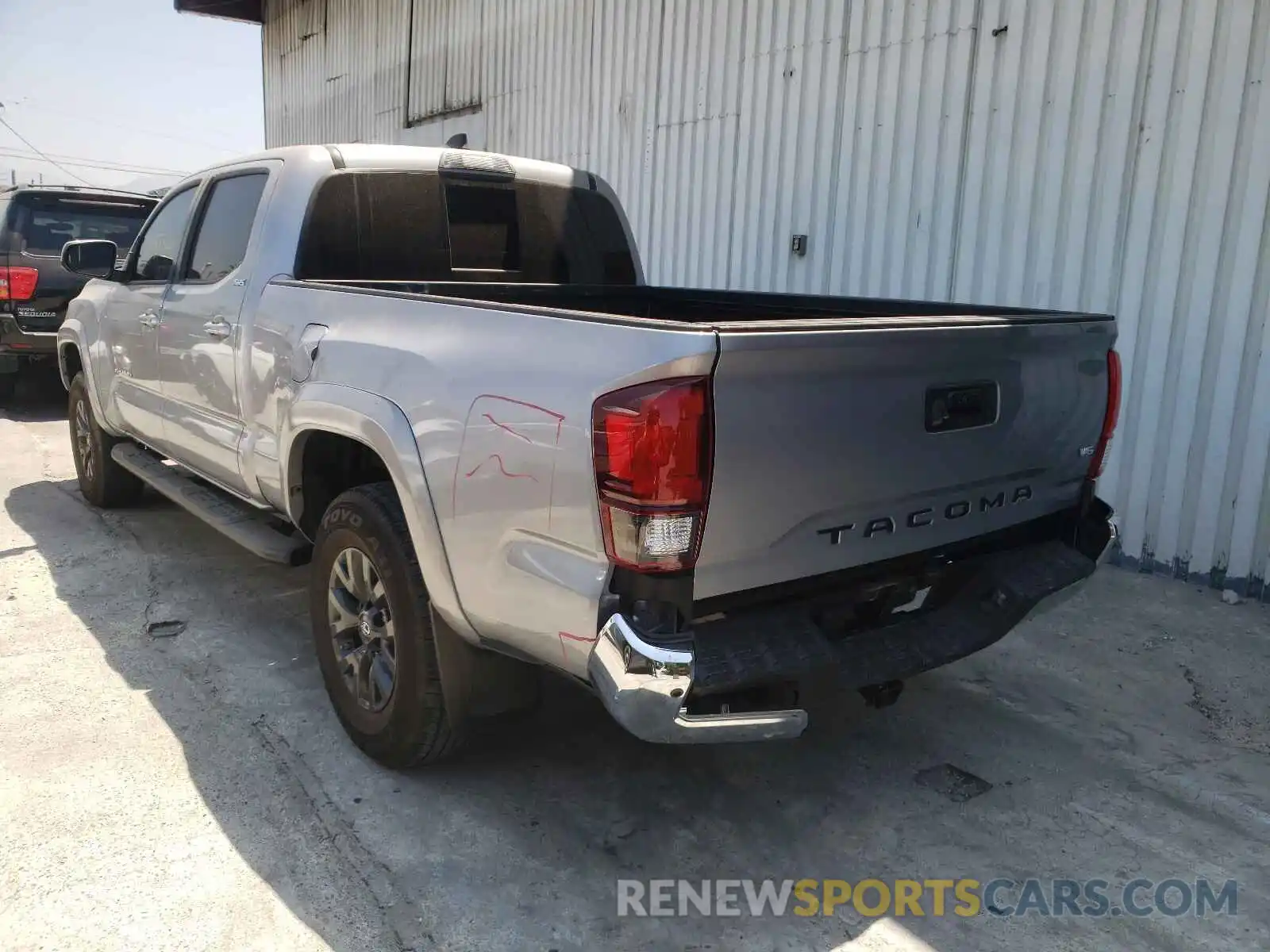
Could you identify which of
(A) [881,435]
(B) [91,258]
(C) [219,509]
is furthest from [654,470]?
(B) [91,258]

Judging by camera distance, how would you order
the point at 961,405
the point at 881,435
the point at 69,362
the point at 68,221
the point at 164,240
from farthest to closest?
the point at 68,221, the point at 69,362, the point at 164,240, the point at 961,405, the point at 881,435

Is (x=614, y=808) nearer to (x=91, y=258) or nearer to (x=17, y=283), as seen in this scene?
(x=91, y=258)

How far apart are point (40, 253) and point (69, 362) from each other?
3.20 meters

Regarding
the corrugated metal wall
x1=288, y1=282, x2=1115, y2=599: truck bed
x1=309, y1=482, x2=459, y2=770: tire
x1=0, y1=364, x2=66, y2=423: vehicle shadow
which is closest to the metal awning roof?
x1=0, y1=364, x2=66, y2=423: vehicle shadow

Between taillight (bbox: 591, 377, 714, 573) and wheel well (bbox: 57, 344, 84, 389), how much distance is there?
213 inches

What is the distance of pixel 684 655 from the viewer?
2146mm

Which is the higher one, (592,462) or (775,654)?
(592,462)

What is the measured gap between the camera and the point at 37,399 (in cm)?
1041

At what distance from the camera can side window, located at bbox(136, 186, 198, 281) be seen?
4.68 m

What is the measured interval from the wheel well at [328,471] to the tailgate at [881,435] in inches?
59.8

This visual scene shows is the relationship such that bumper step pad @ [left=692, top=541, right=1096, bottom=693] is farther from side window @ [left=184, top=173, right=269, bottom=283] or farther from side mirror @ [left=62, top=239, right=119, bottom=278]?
side mirror @ [left=62, top=239, right=119, bottom=278]

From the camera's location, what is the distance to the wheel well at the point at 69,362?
6.27m

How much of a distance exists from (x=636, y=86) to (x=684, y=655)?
296 inches

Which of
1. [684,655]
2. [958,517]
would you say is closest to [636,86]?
[958,517]
